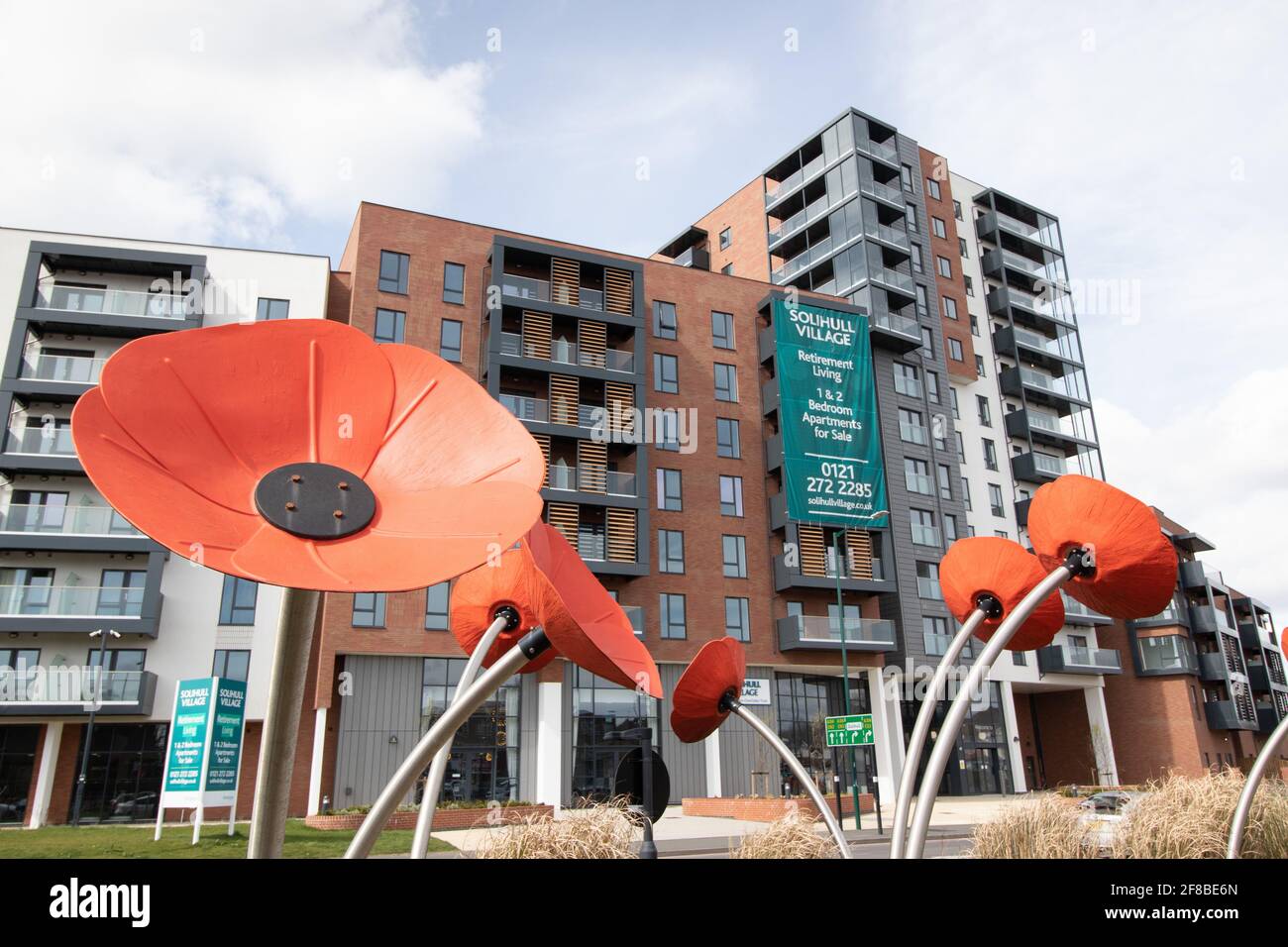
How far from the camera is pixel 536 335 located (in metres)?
38.3

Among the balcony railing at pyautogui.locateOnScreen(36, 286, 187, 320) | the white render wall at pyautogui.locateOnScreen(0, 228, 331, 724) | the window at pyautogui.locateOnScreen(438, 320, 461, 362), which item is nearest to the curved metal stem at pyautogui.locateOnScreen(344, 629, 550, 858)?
the white render wall at pyautogui.locateOnScreen(0, 228, 331, 724)

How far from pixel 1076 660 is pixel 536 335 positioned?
3305 cm

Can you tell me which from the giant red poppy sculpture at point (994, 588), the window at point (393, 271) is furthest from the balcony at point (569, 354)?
the giant red poppy sculpture at point (994, 588)

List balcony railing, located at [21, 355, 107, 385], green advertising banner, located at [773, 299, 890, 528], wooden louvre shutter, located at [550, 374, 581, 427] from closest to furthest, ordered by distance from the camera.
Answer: balcony railing, located at [21, 355, 107, 385], wooden louvre shutter, located at [550, 374, 581, 427], green advertising banner, located at [773, 299, 890, 528]

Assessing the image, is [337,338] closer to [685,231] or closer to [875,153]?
[875,153]

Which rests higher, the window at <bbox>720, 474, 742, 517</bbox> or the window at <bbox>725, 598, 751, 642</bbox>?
the window at <bbox>720, 474, 742, 517</bbox>

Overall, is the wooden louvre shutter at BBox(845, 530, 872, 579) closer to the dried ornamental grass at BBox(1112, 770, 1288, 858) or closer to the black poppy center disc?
the dried ornamental grass at BBox(1112, 770, 1288, 858)

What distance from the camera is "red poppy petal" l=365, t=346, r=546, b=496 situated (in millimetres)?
4473

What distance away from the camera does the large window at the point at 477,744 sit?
33.0 meters

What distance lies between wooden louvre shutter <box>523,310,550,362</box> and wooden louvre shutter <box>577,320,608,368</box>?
1404 millimetres

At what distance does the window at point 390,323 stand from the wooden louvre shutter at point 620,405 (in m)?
8.61

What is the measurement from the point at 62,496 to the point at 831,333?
32845mm

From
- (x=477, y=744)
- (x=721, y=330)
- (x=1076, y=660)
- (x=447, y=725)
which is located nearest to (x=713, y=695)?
(x=447, y=725)

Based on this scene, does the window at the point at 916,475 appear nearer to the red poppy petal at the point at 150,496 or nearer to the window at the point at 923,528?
the window at the point at 923,528
